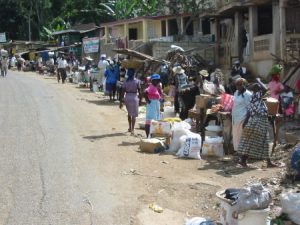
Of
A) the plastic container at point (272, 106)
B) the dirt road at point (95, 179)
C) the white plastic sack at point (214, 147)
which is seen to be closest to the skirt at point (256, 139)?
the dirt road at point (95, 179)

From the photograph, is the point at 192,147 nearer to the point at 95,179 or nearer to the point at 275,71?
the point at 95,179

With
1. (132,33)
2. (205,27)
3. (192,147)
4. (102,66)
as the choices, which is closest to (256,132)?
(192,147)

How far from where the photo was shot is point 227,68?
27.3m

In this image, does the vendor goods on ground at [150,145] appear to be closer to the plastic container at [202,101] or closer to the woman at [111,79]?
the plastic container at [202,101]

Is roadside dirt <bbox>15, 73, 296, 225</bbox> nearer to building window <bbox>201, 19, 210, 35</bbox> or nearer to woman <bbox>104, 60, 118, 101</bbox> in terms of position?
woman <bbox>104, 60, 118, 101</bbox>

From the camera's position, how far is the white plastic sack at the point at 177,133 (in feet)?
36.6

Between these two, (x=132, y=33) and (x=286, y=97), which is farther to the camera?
(x=132, y=33)

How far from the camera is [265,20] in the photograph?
85.2 feet

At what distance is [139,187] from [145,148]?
2.93 meters

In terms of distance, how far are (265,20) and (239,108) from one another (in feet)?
55.7

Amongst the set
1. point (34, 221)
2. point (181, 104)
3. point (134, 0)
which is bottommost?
point (34, 221)

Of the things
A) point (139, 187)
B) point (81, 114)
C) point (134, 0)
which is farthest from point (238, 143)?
point (134, 0)

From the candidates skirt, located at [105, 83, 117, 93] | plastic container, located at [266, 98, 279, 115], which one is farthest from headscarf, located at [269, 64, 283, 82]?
skirt, located at [105, 83, 117, 93]

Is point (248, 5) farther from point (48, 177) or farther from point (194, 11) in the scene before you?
point (48, 177)
